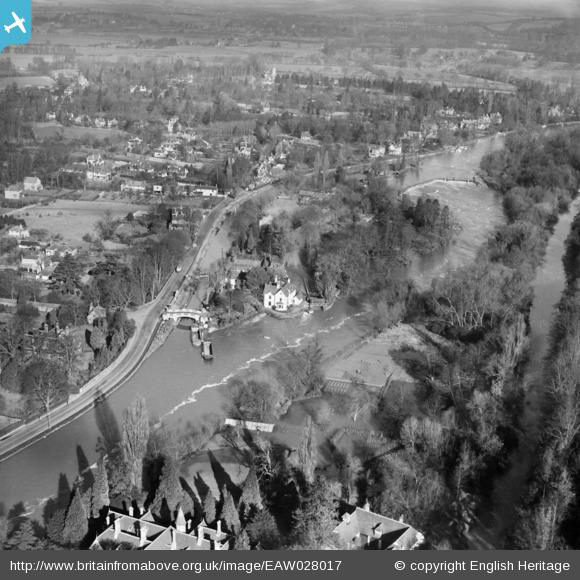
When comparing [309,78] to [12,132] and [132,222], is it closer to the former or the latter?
[12,132]

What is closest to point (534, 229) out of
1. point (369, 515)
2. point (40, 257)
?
point (40, 257)

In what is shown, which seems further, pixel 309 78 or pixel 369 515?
pixel 309 78

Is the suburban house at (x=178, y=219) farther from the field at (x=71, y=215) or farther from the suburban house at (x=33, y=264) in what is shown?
the suburban house at (x=33, y=264)

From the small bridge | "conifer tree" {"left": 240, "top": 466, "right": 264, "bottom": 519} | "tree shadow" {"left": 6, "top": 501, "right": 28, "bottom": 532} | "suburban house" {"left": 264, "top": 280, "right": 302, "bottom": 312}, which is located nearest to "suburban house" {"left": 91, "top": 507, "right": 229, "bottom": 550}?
"conifer tree" {"left": 240, "top": 466, "right": 264, "bottom": 519}

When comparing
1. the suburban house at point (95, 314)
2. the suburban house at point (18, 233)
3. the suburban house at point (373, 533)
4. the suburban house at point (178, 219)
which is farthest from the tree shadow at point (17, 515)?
the suburban house at point (178, 219)

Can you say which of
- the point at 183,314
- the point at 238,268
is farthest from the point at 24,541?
the point at 238,268
